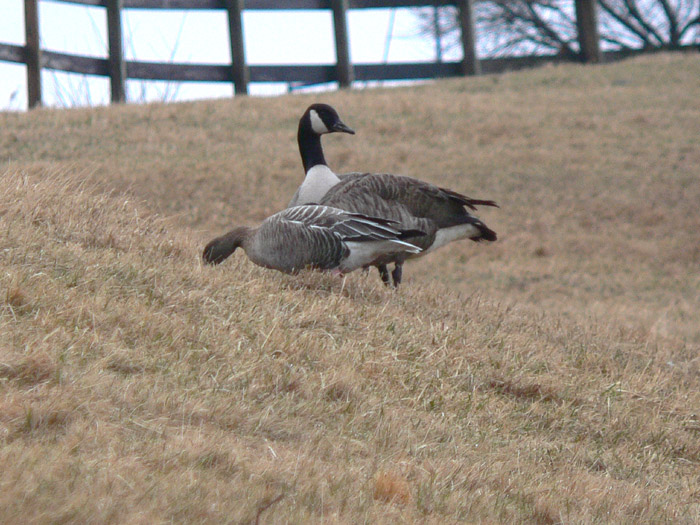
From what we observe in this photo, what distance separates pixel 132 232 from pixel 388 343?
7.80 feet

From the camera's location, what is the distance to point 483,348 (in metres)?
5.83

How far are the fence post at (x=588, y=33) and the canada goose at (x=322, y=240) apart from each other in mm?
19518

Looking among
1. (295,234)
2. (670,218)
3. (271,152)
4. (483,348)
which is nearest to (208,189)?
(271,152)

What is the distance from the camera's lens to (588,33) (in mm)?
24562

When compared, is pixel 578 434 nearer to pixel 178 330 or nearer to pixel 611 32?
pixel 178 330

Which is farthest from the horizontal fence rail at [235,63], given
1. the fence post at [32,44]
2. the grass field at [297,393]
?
the grass field at [297,393]

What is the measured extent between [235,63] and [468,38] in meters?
6.25

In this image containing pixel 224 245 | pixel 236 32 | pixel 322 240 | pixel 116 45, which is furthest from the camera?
pixel 236 32

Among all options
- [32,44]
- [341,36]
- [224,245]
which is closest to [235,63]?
[341,36]

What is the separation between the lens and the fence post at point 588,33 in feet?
79.2

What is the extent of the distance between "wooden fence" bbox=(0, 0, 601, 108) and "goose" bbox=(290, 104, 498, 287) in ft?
41.1

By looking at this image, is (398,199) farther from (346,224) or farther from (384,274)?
(346,224)

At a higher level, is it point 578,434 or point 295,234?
point 295,234

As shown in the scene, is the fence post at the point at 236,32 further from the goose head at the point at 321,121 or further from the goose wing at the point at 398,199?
the goose wing at the point at 398,199
